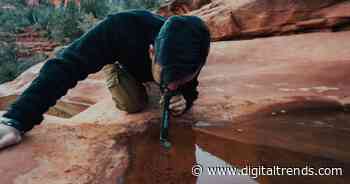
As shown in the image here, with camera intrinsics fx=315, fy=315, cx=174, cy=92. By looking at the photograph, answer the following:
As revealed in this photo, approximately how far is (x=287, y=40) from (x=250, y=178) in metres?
3.47

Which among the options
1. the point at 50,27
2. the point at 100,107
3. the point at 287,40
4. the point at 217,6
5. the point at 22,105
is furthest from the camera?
the point at 50,27

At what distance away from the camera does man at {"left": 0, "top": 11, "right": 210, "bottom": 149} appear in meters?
1.34

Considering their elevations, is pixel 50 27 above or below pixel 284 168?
below

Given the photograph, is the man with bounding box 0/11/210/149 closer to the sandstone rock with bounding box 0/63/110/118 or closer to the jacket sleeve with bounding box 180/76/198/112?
the jacket sleeve with bounding box 180/76/198/112

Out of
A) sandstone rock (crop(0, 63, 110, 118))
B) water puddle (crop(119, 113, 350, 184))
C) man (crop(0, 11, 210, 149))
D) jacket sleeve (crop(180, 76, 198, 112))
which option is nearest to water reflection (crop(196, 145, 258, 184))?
water puddle (crop(119, 113, 350, 184))

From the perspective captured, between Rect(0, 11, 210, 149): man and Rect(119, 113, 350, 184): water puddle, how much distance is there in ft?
0.83

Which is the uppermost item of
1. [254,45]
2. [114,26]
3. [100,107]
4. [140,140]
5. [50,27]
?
[114,26]

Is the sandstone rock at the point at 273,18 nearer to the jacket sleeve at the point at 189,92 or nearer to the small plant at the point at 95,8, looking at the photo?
the jacket sleeve at the point at 189,92

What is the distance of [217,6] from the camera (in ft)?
19.5

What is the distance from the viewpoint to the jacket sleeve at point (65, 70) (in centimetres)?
146

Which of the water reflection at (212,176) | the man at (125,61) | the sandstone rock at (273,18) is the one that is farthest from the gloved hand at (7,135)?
the sandstone rock at (273,18)

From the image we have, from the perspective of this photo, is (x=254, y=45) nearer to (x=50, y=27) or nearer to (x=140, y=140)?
(x=140, y=140)

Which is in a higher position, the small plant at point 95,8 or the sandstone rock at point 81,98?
the sandstone rock at point 81,98

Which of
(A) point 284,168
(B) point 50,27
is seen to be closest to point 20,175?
(A) point 284,168
